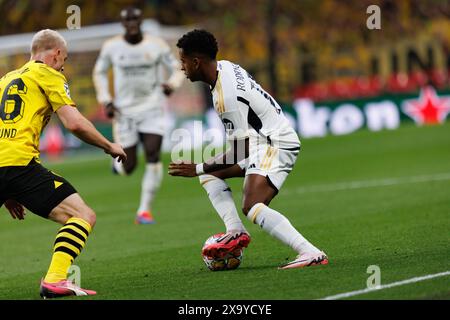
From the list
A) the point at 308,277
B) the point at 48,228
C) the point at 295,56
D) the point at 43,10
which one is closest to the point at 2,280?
the point at 308,277

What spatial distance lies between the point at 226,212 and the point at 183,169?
74 centimetres

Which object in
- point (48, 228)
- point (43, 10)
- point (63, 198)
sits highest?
point (43, 10)

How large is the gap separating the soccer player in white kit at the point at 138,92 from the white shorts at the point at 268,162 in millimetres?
5998

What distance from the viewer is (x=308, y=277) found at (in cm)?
915

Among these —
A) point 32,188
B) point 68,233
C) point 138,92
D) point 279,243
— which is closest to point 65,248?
point 68,233

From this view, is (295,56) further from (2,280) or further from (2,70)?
(2,280)

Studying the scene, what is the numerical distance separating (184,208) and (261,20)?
32.2 m

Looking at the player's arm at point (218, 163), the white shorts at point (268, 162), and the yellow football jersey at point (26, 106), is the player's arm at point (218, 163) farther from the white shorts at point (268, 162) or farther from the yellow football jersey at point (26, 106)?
the yellow football jersey at point (26, 106)

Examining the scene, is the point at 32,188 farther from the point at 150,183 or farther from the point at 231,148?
the point at 150,183

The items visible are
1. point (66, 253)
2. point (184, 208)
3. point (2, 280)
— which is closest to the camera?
point (66, 253)

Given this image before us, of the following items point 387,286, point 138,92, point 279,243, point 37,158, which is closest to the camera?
point 387,286

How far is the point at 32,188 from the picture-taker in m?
9.01

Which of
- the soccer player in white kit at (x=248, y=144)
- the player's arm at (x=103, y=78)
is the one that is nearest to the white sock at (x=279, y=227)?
the soccer player in white kit at (x=248, y=144)

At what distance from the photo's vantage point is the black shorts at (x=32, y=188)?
29.5 feet
